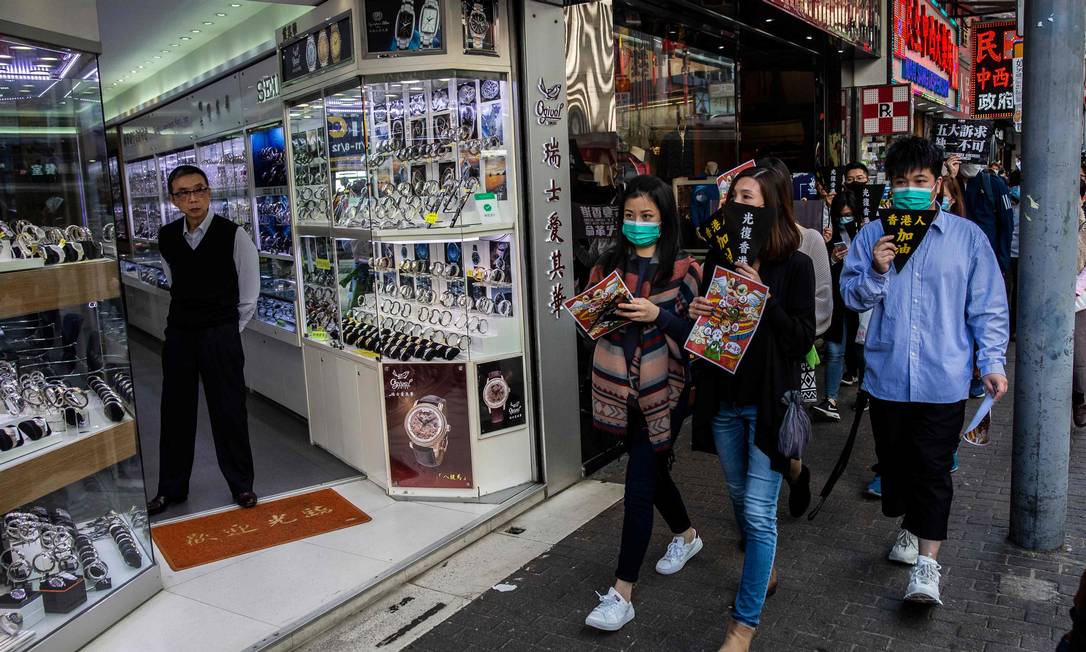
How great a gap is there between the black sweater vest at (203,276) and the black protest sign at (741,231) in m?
2.99

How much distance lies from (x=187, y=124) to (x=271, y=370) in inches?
130

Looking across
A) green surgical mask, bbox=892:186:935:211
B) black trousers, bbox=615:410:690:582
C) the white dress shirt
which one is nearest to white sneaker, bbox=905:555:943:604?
black trousers, bbox=615:410:690:582

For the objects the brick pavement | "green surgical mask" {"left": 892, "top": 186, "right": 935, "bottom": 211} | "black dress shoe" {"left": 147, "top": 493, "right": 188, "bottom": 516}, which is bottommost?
the brick pavement

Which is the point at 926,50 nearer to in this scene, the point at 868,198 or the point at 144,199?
the point at 868,198

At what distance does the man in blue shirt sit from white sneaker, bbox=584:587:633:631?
1.15 m

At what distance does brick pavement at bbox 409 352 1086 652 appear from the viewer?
336 cm

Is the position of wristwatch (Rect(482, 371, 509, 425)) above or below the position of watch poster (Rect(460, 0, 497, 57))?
below

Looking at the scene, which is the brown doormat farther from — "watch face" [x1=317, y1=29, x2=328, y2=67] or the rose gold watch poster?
"watch face" [x1=317, y1=29, x2=328, y2=67]

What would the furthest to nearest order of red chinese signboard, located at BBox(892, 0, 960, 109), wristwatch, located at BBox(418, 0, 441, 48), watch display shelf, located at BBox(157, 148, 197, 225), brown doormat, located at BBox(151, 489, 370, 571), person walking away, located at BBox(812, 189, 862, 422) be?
1. red chinese signboard, located at BBox(892, 0, 960, 109)
2. watch display shelf, located at BBox(157, 148, 197, 225)
3. person walking away, located at BBox(812, 189, 862, 422)
4. wristwatch, located at BBox(418, 0, 441, 48)
5. brown doormat, located at BBox(151, 489, 370, 571)

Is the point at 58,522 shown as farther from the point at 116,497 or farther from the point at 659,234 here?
the point at 659,234

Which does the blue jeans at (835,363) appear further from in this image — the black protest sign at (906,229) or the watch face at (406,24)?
the watch face at (406,24)

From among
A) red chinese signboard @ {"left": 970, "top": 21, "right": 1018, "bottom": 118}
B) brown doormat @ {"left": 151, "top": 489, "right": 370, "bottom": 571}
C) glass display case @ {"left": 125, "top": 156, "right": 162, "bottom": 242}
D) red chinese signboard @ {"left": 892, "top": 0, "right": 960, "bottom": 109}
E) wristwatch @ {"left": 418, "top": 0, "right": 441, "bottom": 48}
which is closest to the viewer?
brown doormat @ {"left": 151, "top": 489, "right": 370, "bottom": 571}

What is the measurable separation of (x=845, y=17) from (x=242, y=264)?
7.16 meters

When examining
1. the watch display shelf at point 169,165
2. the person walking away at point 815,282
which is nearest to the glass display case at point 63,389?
the person walking away at point 815,282
